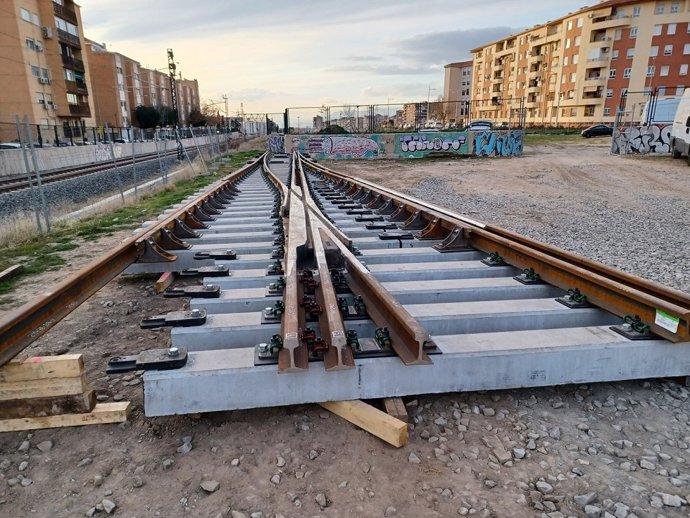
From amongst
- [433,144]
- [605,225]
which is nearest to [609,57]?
[433,144]

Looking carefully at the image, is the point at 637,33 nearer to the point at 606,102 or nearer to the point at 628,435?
the point at 606,102

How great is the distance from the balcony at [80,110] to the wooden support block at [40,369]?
6889cm

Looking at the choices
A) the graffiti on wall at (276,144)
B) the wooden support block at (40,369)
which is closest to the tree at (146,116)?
the graffiti on wall at (276,144)

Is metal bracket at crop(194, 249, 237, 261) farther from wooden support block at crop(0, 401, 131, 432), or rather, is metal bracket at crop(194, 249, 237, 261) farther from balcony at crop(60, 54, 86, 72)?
balcony at crop(60, 54, 86, 72)

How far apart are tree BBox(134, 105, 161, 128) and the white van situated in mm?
87421

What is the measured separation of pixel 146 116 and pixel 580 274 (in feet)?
326

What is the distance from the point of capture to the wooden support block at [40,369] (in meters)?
2.61

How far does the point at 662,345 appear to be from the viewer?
9.62 ft

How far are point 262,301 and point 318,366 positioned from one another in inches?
46.2

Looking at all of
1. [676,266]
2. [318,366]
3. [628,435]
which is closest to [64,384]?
[318,366]

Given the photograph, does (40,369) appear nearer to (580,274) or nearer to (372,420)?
(372,420)

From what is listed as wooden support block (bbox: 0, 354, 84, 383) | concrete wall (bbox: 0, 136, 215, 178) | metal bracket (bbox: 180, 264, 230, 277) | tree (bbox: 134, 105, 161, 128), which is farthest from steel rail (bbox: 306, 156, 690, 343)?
tree (bbox: 134, 105, 161, 128)

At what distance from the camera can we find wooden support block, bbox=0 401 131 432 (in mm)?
2663

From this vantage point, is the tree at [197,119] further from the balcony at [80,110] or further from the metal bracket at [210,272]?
the metal bracket at [210,272]
